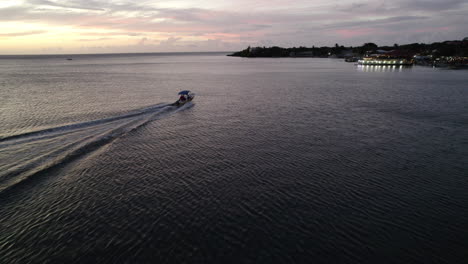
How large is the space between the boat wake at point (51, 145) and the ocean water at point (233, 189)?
16 cm

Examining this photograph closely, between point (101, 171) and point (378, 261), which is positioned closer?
point (378, 261)

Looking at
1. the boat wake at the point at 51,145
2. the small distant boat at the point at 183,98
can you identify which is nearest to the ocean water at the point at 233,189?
the boat wake at the point at 51,145

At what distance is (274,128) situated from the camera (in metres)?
35.2

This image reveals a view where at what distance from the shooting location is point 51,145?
1077 inches

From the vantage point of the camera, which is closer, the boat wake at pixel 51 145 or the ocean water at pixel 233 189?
the ocean water at pixel 233 189

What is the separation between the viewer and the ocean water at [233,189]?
45.6 feet

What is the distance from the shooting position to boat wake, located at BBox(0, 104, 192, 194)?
71.4 feet

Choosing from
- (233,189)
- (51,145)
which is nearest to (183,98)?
(51,145)

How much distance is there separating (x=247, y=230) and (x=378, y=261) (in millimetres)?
7002


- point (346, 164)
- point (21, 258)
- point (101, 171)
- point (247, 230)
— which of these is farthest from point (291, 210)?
point (101, 171)

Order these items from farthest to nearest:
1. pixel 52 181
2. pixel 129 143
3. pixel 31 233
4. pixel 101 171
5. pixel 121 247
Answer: pixel 129 143
pixel 101 171
pixel 52 181
pixel 31 233
pixel 121 247

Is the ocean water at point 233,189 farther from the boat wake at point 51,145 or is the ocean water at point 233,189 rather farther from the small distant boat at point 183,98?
the small distant boat at point 183,98

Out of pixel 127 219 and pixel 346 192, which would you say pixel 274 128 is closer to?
pixel 346 192

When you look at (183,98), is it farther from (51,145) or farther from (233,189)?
(233,189)
